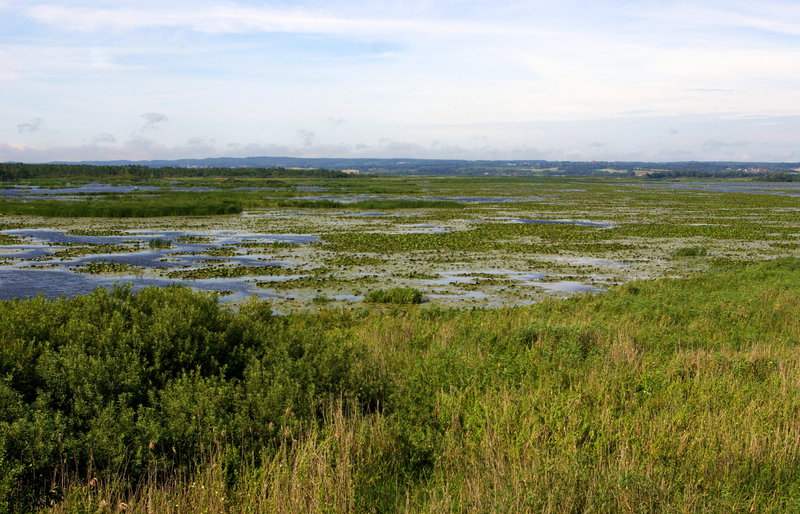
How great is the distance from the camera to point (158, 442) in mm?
5609

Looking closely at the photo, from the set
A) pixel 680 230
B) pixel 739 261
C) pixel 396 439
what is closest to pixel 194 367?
pixel 396 439

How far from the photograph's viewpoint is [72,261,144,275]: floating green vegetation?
24.1m

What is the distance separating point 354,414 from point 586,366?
4061 mm

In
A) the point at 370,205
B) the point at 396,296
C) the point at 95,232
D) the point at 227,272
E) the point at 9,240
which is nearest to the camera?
the point at 396,296

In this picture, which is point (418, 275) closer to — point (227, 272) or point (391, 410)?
point (227, 272)

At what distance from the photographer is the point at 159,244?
1252 inches

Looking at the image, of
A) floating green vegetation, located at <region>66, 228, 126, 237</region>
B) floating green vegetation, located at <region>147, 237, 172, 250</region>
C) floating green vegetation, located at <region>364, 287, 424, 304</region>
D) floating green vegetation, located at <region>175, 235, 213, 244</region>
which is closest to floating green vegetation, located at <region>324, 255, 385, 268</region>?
floating green vegetation, located at <region>364, 287, 424, 304</region>

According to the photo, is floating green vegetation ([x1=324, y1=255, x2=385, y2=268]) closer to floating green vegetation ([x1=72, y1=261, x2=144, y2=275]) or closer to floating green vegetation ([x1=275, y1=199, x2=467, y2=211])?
floating green vegetation ([x1=72, y1=261, x2=144, y2=275])

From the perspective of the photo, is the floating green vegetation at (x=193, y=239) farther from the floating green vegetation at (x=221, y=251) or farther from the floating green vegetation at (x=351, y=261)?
the floating green vegetation at (x=351, y=261)

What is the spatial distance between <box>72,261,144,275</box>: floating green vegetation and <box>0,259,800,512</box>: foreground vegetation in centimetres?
1684

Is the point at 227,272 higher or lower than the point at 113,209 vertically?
lower

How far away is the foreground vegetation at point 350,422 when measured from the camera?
16.0 ft

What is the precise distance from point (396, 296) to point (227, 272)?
26.8ft

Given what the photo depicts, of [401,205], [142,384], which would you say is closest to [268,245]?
[142,384]
